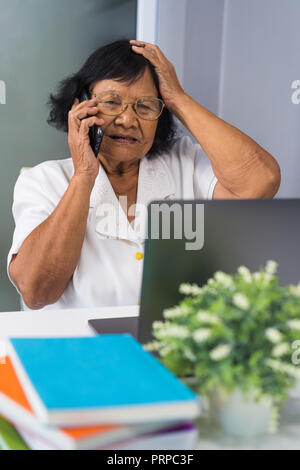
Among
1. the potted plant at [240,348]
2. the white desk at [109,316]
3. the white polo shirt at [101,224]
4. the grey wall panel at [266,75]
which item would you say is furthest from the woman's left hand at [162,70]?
the potted plant at [240,348]

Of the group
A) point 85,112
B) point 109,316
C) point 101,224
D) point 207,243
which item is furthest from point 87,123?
point 207,243

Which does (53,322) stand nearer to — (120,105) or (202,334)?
(202,334)

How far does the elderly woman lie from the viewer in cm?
140

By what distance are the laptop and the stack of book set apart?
0.12 meters

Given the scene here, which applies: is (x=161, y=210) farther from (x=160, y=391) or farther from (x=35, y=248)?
(x=35, y=248)

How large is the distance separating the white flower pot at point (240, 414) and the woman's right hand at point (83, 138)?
0.94m

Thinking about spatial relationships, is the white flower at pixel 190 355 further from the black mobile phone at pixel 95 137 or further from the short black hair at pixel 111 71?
the short black hair at pixel 111 71

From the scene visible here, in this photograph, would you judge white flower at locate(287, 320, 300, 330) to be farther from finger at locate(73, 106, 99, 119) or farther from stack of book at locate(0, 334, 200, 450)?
finger at locate(73, 106, 99, 119)

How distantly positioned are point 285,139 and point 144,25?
89cm

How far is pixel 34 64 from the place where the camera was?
2.23 meters

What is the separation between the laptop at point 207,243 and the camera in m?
0.74

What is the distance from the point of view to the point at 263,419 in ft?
2.14

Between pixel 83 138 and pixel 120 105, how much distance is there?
149mm

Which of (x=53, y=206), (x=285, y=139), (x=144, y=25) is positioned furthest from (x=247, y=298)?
(x=144, y=25)
